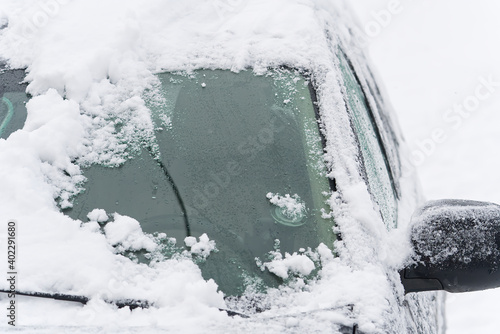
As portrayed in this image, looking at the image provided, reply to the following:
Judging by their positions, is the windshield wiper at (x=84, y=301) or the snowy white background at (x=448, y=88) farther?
the snowy white background at (x=448, y=88)

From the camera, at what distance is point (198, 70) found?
2.61 meters

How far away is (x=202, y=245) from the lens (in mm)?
1870

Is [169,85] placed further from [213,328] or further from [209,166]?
[213,328]

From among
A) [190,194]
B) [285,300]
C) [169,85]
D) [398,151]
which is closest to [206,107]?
[169,85]

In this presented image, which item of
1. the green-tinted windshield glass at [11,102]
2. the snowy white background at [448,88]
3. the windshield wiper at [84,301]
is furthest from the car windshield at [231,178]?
the snowy white background at [448,88]

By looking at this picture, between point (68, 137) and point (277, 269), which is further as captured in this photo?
point (68, 137)

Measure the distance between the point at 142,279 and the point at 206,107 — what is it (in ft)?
3.18

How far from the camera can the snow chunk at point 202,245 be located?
1854 millimetres

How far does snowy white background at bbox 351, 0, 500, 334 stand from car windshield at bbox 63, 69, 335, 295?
7.60ft

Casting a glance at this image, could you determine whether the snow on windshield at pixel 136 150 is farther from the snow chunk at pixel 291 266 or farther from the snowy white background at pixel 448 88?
the snowy white background at pixel 448 88

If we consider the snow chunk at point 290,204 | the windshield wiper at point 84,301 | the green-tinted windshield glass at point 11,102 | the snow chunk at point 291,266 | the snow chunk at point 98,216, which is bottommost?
the windshield wiper at point 84,301

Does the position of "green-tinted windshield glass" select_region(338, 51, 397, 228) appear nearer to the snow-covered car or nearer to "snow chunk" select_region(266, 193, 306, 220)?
the snow-covered car

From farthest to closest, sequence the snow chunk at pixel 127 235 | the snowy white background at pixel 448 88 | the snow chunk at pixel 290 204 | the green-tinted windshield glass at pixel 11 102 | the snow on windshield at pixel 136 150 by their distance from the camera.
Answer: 1. the snowy white background at pixel 448 88
2. the green-tinted windshield glass at pixel 11 102
3. the snow chunk at pixel 290 204
4. the snow chunk at pixel 127 235
5. the snow on windshield at pixel 136 150

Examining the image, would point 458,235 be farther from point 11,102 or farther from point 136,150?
point 11,102
